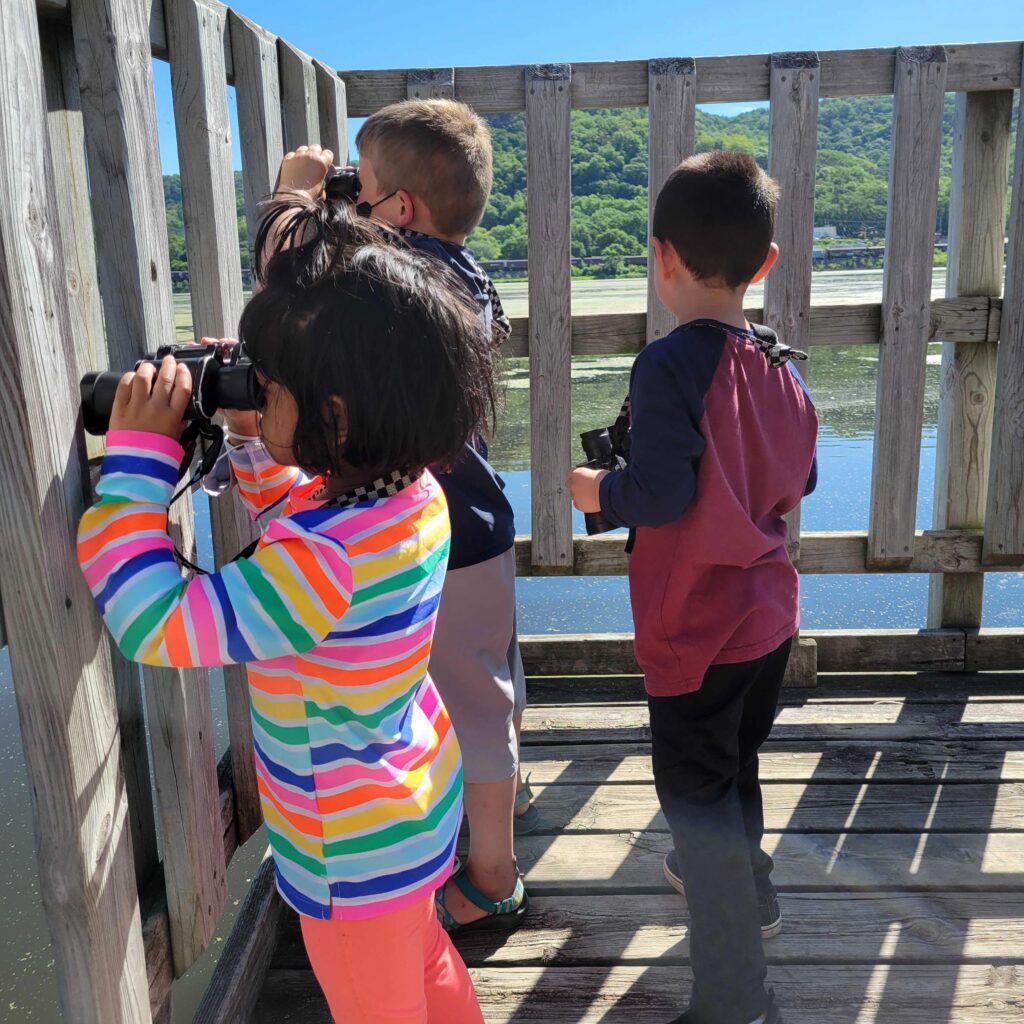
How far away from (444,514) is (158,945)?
35.8 inches

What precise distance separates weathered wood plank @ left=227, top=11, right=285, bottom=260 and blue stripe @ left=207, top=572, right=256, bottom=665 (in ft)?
3.76

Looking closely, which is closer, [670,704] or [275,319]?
[275,319]

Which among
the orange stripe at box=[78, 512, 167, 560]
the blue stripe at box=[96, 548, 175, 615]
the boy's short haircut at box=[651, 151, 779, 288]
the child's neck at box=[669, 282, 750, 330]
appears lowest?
the blue stripe at box=[96, 548, 175, 615]

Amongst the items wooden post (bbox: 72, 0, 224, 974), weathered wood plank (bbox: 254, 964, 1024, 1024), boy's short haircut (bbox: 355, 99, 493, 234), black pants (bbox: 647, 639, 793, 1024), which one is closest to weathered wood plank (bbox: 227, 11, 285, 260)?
boy's short haircut (bbox: 355, 99, 493, 234)

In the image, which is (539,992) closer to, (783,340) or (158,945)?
(158,945)

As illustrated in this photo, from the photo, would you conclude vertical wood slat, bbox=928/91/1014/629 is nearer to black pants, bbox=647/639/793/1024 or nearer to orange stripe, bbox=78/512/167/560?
black pants, bbox=647/639/793/1024

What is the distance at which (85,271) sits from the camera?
1.71 m

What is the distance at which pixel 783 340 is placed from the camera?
10.9 feet

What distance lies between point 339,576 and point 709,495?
78cm

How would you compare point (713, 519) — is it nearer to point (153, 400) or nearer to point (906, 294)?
point (153, 400)

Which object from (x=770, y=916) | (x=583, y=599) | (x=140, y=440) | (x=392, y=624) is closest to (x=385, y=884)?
(x=392, y=624)

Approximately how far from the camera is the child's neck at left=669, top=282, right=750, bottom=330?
189 cm

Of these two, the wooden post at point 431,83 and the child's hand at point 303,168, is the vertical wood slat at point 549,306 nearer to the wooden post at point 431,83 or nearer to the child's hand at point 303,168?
the wooden post at point 431,83

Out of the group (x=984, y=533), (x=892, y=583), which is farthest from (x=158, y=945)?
(x=892, y=583)
